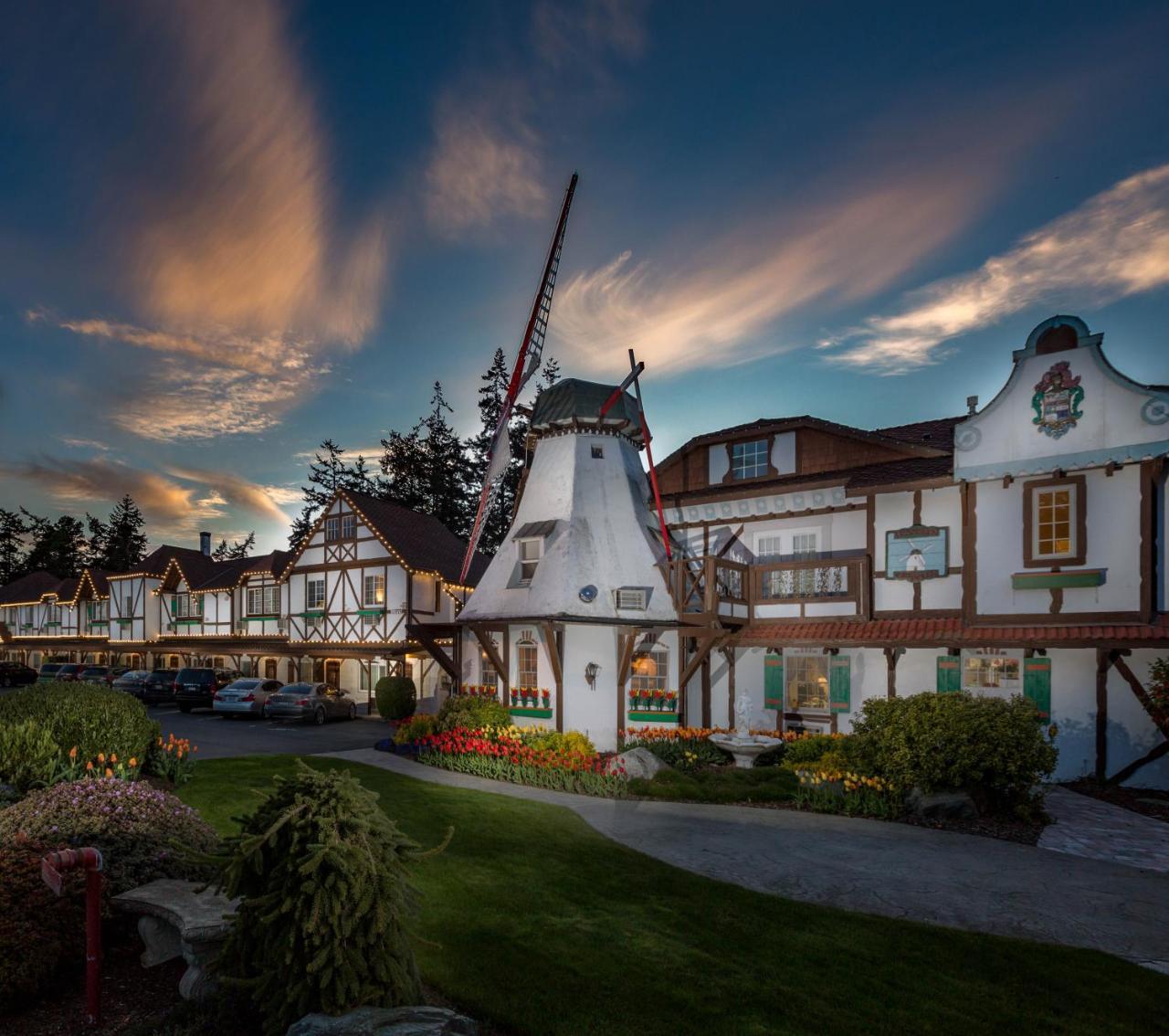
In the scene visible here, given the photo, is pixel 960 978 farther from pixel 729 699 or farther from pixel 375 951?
pixel 729 699

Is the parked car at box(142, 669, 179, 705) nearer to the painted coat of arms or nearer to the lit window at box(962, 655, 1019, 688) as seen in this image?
the lit window at box(962, 655, 1019, 688)

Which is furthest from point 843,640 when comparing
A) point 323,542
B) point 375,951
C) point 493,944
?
point 323,542

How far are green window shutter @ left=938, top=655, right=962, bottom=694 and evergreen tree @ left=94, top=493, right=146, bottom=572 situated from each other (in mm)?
94295

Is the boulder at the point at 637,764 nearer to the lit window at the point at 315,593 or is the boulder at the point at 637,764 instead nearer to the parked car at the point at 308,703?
the parked car at the point at 308,703

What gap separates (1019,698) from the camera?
12844 millimetres

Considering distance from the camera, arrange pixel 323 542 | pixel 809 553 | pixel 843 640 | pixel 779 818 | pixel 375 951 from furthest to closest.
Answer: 1. pixel 323 542
2. pixel 809 553
3. pixel 843 640
4. pixel 779 818
5. pixel 375 951

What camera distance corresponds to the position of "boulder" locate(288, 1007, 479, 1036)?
4.06 metres

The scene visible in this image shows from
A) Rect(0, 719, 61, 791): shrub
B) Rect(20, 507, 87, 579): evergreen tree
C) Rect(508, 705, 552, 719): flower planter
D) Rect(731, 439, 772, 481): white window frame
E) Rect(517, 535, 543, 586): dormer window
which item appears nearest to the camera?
Rect(0, 719, 61, 791): shrub

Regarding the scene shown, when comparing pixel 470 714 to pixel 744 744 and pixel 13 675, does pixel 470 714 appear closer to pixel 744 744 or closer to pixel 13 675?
pixel 744 744

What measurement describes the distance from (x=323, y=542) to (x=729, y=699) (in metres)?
22.1

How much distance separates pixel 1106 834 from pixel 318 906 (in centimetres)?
1240

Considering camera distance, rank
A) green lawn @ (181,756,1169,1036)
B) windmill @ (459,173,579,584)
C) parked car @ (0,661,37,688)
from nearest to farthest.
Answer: green lawn @ (181,756,1169,1036) < windmill @ (459,173,579,584) < parked car @ (0,661,37,688)

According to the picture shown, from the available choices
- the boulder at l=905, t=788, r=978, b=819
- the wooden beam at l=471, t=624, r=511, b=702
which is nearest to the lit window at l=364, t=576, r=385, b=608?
the wooden beam at l=471, t=624, r=511, b=702

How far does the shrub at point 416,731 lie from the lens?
19219 mm
